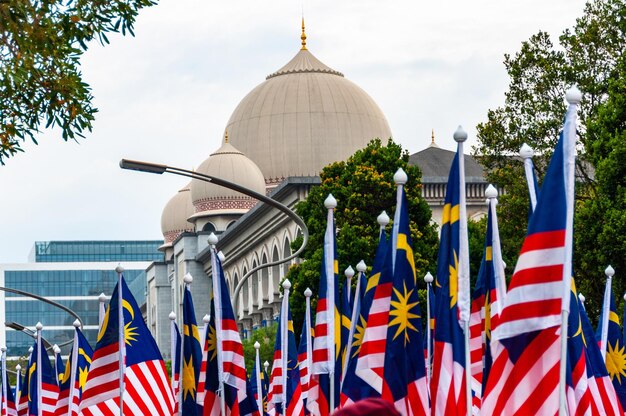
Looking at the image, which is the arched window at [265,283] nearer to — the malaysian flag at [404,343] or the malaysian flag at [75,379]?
the malaysian flag at [75,379]

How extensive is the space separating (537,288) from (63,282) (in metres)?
163

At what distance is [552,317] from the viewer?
1236cm

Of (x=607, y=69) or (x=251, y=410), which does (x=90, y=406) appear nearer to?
(x=251, y=410)

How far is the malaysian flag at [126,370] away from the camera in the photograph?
25.2 m

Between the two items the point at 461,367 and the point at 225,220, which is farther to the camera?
the point at 225,220

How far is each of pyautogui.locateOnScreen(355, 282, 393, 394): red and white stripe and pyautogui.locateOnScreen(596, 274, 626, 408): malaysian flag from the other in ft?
26.5

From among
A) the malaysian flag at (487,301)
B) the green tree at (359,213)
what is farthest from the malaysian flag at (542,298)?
the green tree at (359,213)

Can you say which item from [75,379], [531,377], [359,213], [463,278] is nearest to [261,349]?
[359,213]

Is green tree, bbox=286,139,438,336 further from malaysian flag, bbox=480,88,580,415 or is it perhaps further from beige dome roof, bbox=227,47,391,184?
beige dome roof, bbox=227,47,391,184

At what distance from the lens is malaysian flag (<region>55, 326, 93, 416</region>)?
1186 inches

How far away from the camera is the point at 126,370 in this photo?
84.2 feet

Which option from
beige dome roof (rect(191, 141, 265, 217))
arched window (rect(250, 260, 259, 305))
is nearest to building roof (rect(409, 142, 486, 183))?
arched window (rect(250, 260, 259, 305))

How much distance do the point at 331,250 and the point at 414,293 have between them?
504 cm

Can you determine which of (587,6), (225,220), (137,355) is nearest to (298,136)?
(225,220)
